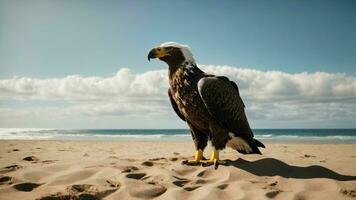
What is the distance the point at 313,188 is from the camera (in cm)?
377

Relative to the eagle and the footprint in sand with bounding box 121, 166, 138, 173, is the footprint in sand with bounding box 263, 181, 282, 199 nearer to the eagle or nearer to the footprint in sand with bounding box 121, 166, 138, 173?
the eagle

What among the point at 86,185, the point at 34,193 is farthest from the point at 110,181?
the point at 34,193

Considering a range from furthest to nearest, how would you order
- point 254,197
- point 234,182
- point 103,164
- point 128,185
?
point 103,164
point 234,182
point 128,185
point 254,197

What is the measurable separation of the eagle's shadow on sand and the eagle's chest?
1087 mm

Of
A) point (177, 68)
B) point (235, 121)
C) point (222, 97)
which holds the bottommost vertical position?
point (235, 121)

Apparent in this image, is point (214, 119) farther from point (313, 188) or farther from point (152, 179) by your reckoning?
point (313, 188)

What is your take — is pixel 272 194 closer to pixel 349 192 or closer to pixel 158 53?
pixel 349 192

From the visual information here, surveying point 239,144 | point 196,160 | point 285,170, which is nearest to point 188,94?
point 196,160

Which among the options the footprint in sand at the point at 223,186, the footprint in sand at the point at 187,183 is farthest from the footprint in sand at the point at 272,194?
the footprint in sand at the point at 187,183

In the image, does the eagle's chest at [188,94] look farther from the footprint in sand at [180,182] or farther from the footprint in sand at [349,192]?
the footprint in sand at [349,192]

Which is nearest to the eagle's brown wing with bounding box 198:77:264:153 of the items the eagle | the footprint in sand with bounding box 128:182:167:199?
the eagle

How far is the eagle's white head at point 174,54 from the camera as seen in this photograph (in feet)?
19.1

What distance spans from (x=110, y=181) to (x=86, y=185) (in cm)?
32

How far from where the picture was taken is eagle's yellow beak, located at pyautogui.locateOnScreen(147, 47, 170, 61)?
583cm
